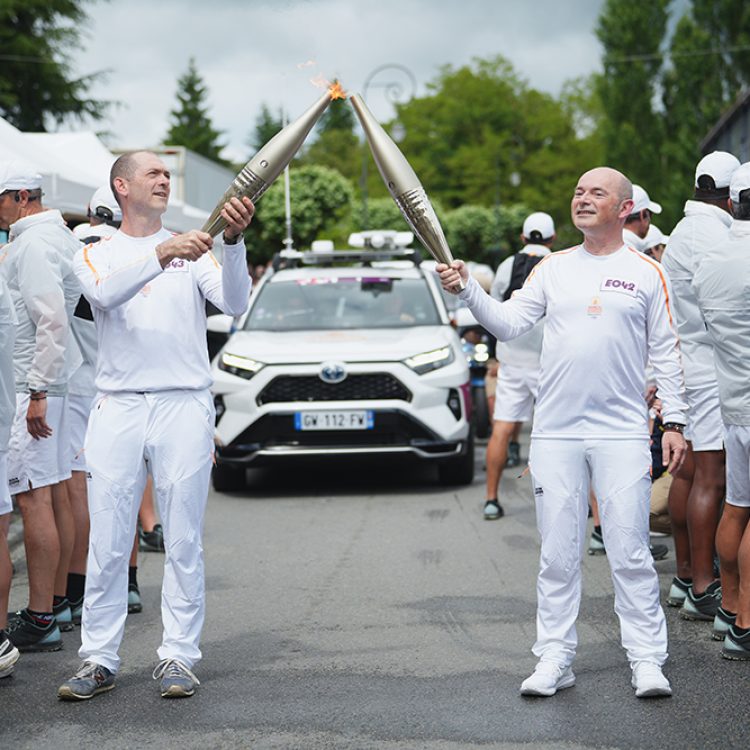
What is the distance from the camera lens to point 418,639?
596cm

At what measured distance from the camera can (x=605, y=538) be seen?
16.8 feet

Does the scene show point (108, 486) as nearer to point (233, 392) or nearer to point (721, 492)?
point (721, 492)

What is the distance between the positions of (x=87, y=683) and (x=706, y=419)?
3.13 meters

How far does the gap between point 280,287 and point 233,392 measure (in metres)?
1.76

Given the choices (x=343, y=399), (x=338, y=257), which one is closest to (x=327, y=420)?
(x=343, y=399)

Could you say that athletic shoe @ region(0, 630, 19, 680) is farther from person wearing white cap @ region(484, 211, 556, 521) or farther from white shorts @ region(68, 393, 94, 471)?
person wearing white cap @ region(484, 211, 556, 521)

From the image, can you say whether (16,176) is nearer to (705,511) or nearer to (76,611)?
(76,611)

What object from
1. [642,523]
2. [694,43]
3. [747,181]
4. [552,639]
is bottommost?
[552,639]

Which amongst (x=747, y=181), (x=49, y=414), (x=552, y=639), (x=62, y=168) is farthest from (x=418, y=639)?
(x=62, y=168)

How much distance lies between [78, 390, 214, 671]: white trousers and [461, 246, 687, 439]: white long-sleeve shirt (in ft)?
4.21

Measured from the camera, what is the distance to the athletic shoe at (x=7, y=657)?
5.41m

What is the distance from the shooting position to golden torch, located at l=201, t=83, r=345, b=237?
496cm

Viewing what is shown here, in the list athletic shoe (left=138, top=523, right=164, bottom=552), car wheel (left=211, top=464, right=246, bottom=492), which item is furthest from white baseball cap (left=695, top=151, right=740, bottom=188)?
car wheel (left=211, top=464, right=246, bottom=492)

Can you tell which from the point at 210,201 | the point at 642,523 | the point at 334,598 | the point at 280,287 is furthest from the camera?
the point at 210,201
